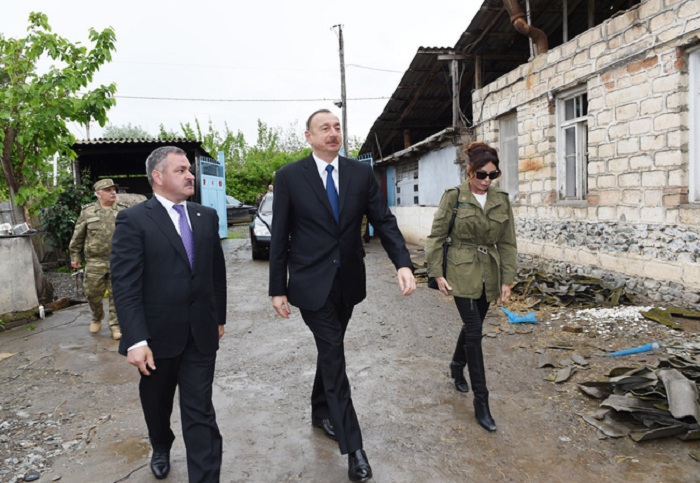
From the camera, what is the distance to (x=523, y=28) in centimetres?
889

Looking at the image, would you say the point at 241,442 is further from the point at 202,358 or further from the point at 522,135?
the point at 522,135

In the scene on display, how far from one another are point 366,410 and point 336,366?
41.7 inches

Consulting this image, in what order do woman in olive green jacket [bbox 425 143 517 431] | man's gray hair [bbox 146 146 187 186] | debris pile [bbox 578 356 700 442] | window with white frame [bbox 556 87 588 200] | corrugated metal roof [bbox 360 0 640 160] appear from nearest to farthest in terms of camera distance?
1. man's gray hair [bbox 146 146 187 186]
2. debris pile [bbox 578 356 700 442]
3. woman in olive green jacket [bbox 425 143 517 431]
4. window with white frame [bbox 556 87 588 200]
5. corrugated metal roof [bbox 360 0 640 160]

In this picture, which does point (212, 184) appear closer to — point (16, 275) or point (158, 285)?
point (16, 275)

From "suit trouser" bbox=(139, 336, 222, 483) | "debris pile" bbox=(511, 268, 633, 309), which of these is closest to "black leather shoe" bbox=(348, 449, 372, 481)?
"suit trouser" bbox=(139, 336, 222, 483)

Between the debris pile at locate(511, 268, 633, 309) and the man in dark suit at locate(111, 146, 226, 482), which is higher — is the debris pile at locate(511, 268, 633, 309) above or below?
below

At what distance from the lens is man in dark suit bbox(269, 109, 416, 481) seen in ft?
9.90

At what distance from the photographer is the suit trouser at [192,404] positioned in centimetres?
262

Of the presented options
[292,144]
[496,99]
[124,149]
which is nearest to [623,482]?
[496,99]

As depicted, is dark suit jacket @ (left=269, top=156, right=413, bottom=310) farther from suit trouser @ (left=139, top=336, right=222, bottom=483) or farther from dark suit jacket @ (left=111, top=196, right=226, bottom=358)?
suit trouser @ (left=139, top=336, right=222, bottom=483)

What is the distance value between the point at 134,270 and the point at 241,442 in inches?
58.7

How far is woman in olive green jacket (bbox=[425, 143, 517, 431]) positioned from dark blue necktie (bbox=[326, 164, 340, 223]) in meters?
1.00

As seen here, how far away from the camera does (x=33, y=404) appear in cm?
431

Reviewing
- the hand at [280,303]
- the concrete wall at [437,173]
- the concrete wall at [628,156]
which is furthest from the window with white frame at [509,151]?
the hand at [280,303]
